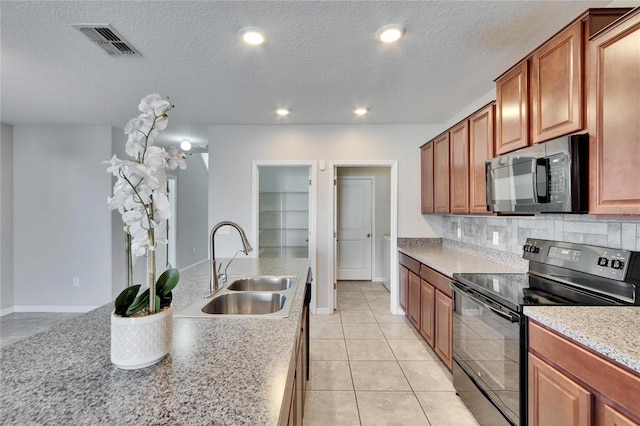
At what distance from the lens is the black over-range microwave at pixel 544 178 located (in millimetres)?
1452

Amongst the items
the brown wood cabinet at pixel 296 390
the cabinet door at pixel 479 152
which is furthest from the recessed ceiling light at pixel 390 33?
the brown wood cabinet at pixel 296 390

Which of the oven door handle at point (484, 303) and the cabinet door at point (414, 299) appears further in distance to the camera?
the cabinet door at point (414, 299)

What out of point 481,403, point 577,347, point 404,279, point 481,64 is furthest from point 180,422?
point 404,279

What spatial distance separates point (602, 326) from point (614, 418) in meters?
0.32

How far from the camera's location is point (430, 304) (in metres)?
2.77

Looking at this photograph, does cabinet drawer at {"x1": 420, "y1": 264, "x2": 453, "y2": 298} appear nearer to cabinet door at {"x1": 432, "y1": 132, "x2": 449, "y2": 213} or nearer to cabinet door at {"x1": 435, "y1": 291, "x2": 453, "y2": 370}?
cabinet door at {"x1": 435, "y1": 291, "x2": 453, "y2": 370}

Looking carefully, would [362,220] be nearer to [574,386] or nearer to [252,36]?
[252,36]

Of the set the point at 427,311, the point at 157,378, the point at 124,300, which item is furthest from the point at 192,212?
the point at 157,378

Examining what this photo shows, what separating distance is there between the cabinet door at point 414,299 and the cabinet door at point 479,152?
39.5 inches

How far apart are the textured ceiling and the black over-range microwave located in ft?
2.71

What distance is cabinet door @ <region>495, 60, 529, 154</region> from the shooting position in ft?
6.09

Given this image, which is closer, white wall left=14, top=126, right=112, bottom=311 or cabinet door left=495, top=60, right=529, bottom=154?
cabinet door left=495, top=60, right=529, bottom=154

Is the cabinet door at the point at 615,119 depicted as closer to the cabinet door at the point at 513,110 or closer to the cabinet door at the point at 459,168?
the cabinet door at the point at 513,110

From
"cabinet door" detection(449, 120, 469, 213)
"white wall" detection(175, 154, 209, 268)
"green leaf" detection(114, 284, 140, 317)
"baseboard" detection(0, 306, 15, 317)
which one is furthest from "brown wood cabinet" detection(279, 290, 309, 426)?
"white wall" detection(175, 154, 209, 268)
